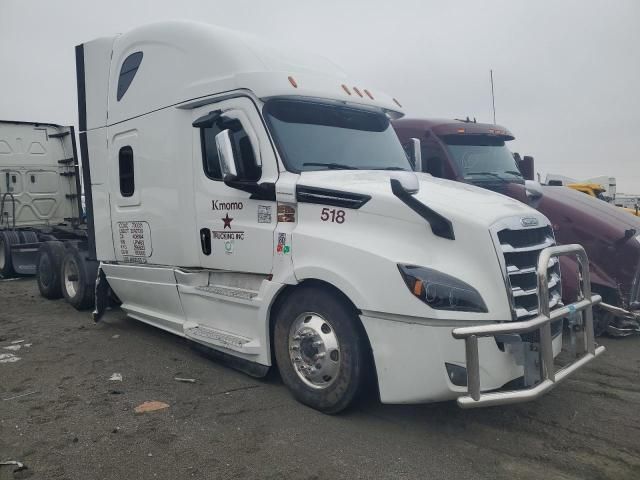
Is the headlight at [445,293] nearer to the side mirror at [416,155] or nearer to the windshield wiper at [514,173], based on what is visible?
the side mirror at [416,155]

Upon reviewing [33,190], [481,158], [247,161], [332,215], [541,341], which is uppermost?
[33,190]

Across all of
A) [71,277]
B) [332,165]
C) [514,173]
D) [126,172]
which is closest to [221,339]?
[332,165]

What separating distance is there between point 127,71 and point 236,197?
2482 mm

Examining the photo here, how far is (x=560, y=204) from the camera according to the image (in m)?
6.70

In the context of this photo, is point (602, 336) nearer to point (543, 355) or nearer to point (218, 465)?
point (543, 355)

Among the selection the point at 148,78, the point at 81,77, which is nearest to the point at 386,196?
the point at 148,78

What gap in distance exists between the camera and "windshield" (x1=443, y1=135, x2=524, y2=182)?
756 centimetres

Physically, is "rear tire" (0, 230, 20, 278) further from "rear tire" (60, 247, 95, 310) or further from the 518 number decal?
the 518 number decal

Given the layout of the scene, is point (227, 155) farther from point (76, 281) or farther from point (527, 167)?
point (527, 167)

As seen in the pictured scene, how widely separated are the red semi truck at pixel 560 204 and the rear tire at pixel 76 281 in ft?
16.4

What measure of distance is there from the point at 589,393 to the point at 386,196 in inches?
96.0

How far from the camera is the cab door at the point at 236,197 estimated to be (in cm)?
449

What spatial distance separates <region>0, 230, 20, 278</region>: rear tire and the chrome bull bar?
10383mm

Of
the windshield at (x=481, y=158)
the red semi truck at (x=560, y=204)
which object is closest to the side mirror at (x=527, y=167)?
the red semi truck at (x=560, y=204)
